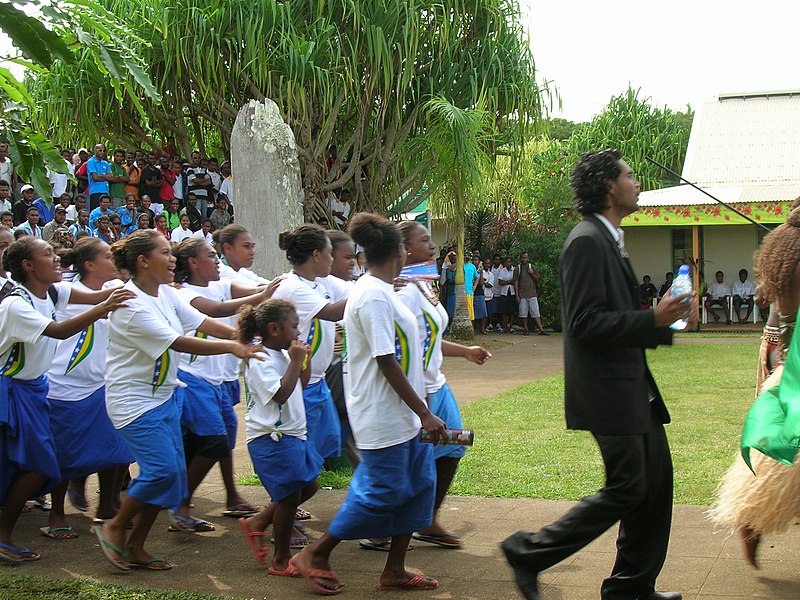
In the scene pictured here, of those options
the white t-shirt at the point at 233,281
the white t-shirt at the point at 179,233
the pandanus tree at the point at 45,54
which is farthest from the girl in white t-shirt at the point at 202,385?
the white t-shirt at the point at 179,233

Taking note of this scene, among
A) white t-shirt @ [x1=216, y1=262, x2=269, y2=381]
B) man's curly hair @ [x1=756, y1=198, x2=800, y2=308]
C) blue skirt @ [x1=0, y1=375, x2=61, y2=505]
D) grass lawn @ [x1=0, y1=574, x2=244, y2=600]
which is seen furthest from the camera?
white t-shirt @ [x1=216, y1=262, x2=269, y2=381]

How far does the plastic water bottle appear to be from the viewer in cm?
383

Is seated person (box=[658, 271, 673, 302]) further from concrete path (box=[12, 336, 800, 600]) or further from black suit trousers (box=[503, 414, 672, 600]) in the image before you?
black suit trousers (box=[503, 414, 672, 600])

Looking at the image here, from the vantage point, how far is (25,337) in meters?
5.46

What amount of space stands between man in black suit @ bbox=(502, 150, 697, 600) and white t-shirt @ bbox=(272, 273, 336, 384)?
6.61 ft

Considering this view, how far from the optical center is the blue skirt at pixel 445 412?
5570 millimetres

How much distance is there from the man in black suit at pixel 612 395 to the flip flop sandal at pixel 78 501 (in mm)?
A: 3655

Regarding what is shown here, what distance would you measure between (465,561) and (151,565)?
66.1 inches

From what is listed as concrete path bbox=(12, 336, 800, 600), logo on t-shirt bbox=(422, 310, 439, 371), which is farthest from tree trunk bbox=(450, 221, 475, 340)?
logo on t-shirt bbox=(422, 310, 439, 371)

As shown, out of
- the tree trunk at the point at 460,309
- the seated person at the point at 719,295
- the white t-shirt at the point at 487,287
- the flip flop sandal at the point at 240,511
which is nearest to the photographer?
the flip flop sandal at the point at 240,511

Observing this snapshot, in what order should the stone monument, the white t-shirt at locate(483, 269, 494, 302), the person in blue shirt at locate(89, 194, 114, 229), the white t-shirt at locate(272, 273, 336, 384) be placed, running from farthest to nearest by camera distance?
the white t-shirt at locate(483, 269, 494, 302), the person in blue shirt at locate(89, 194, 114, 229), the stone monument, the white t-shirt at locate(272, 273, 336, 384)

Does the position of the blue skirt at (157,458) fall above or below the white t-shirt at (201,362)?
below

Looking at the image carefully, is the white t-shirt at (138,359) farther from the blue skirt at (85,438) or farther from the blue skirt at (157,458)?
the blue skirt at (85,438)

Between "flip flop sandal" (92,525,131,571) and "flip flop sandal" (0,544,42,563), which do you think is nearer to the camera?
"flip flop sandal" (92,525,131,571)
